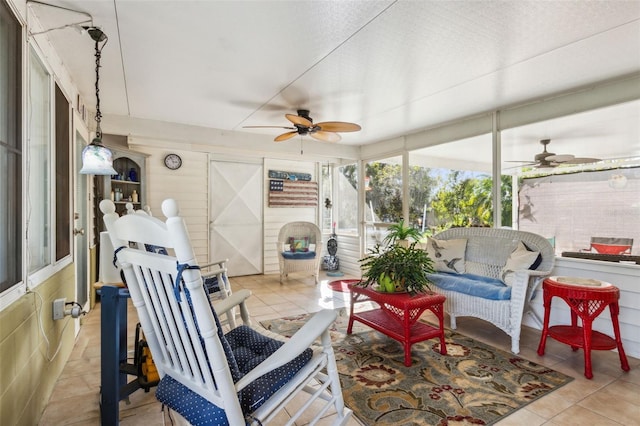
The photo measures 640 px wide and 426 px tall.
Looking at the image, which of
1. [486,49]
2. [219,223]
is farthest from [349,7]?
[219,223]

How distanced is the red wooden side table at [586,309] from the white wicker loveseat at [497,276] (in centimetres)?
20

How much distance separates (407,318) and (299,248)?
128 inches

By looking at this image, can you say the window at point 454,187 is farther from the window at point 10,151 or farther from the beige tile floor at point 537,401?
the window at point 10,151

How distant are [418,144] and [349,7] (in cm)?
341

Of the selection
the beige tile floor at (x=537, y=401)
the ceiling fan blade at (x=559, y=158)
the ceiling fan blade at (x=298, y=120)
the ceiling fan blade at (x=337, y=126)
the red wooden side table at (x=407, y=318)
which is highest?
the ceiling fan blade at (x=298, y=120)

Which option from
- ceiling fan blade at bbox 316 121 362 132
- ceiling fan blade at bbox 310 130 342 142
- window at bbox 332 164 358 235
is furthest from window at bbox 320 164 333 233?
ceiling fan blade at bbox 316 121 362 132

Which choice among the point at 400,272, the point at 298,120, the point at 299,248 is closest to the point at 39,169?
the point at 298,120

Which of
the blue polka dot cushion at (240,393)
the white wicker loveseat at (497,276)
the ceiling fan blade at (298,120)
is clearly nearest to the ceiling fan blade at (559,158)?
the white wicker loveseat at (497,276)

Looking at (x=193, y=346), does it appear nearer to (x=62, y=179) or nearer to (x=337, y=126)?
(x=62, y=179)

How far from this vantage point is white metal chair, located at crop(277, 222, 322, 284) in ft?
16.8

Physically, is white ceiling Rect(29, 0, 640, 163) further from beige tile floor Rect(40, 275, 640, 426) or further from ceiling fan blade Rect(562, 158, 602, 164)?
beige tile floor Rect(40, 275, 640, 426)

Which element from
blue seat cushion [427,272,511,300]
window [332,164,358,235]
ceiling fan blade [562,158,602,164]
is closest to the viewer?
blue seat cushion [427,272,511,300]

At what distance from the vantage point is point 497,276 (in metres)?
3.43

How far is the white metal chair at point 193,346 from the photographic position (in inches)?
39.5
